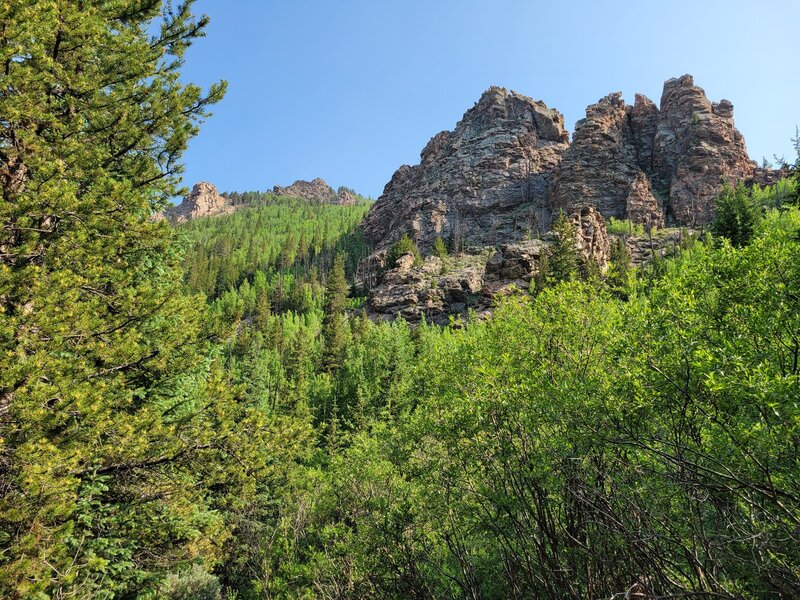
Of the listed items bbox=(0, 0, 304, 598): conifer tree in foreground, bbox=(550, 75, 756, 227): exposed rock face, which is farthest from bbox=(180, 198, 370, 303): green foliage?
bbox=(0, 0, 304, 598): conifer tree in foreground

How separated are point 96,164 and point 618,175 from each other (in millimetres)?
117835

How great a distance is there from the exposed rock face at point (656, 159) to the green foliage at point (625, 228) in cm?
262

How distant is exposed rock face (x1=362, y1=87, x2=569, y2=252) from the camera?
111m

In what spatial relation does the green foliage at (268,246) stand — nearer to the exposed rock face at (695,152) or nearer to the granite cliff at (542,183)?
the granite cliff at (542,183)

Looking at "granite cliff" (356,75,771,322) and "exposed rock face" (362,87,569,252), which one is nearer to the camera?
"granite cliff" (356,75,771,322)

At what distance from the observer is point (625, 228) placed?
9362 centimetres

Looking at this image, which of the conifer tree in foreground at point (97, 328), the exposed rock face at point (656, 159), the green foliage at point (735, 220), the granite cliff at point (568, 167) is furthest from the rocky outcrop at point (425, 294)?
the conifer tree in foreground at point (97, 328)

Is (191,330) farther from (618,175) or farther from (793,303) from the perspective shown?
(618,175)

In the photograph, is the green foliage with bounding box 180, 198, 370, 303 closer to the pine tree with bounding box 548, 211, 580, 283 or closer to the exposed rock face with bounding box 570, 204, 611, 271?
the exposed rock face with bounding box 570, 204, 611, 271

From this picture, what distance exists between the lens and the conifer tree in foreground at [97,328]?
17.7 feet

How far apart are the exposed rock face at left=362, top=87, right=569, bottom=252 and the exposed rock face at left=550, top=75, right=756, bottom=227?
9238mm

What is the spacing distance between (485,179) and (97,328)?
11871cm

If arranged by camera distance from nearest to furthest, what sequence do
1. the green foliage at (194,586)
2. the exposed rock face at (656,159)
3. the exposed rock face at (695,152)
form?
the green foliage at (194,586)
the exposed rock face at (695,152)
the exposed rock face at (656,159)

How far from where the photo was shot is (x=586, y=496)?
26.9 feet
